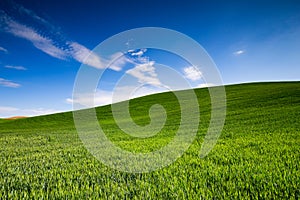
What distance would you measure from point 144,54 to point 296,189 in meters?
6.88

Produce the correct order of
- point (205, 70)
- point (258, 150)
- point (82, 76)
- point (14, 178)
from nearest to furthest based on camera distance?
point (14, 178) → point (82, 76) → point (205, 70) → point (258, 150)

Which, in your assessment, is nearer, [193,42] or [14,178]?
[14,178]

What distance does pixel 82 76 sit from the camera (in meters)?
6.04

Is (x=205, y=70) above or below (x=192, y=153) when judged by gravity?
above

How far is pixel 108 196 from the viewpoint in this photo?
428 centimetres

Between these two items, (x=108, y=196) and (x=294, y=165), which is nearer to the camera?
(x=108, y=196)

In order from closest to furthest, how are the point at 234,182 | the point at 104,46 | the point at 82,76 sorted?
the point at 234,182 → the point at 82,76 → the point at 104,46

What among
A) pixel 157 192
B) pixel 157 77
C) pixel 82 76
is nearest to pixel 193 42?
pixel 157 77

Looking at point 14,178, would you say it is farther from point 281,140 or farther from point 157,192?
point 281,140

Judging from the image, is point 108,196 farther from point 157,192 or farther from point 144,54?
point 144,54

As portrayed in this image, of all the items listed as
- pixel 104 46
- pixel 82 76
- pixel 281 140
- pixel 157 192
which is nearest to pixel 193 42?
pixel 104 46

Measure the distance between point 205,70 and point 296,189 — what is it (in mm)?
4116

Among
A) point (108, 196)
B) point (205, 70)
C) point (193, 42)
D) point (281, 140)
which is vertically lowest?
point (281, 140)

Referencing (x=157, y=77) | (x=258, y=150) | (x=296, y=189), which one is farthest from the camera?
(x=157, y=77)
